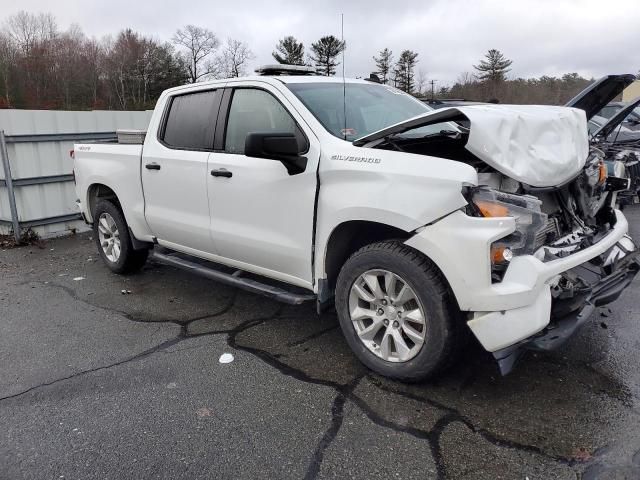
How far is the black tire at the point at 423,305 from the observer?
3012 millimetres

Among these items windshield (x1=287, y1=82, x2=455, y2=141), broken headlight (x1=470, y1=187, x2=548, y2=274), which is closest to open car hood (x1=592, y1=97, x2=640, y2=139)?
windshield (x1=287, y1=82, x2=455, y2=141)

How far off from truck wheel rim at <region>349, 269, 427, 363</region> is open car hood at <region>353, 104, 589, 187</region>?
86cm

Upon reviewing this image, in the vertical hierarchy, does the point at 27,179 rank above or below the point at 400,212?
below

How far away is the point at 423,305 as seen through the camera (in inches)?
121

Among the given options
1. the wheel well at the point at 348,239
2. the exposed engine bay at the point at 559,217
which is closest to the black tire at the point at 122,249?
the wheel well at the point at 348,239

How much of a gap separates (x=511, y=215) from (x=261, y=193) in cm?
178

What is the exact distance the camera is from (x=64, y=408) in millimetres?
3246

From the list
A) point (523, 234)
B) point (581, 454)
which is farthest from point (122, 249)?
point (581, 454)

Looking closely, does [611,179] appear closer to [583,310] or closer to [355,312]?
[583,310]

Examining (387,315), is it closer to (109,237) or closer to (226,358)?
(226,358)

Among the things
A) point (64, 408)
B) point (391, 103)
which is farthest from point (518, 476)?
point (391, 103)

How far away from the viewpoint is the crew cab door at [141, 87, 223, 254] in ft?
14.6

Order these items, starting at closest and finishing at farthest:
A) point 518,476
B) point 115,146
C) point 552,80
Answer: point 518,476
point 115,146
point 552,80

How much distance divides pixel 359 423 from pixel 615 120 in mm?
3635
